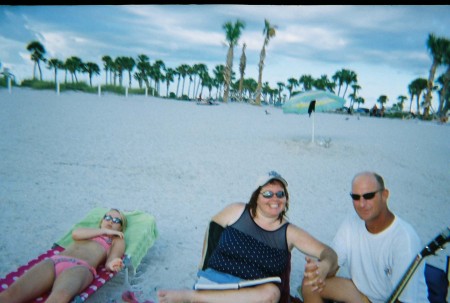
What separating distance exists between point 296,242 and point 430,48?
2898 millimetres

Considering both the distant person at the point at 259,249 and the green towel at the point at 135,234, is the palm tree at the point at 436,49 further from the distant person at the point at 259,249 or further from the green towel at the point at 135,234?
the green towel at the point at 135,234

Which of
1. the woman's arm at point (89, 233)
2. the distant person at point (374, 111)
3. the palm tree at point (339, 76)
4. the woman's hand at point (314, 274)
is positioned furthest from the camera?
the distant person at point (374, 111)

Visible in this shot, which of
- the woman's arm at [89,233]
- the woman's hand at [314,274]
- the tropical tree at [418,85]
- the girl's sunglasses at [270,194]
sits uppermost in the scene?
the tropical tree at [418,85]

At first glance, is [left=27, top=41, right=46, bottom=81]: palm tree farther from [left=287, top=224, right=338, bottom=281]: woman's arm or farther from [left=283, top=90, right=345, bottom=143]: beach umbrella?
[left=283, top=90, right=345, bottom=143]: beach umbrella

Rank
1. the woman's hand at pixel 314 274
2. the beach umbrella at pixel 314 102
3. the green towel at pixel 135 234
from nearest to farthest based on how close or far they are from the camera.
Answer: the woman's hand at pixel 314 274, the green towel at pixel 135 234, the beach umbrella at pixel 314 102

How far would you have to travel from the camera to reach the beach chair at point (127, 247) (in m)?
2.37

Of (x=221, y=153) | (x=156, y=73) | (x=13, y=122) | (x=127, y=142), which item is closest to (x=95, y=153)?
(x=127, y=142)

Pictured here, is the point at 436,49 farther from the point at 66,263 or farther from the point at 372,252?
the point at 66,263

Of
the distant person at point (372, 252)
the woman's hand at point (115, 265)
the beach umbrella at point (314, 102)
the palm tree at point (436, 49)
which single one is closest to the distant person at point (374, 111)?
the beach umbrella at point (314, 102)

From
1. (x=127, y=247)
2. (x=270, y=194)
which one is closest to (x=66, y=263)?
(x=127, y=247)

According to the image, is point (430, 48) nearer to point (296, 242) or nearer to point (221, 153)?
point (296, 242)

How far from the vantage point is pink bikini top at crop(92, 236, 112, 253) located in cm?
276

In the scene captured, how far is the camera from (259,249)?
2.25 m

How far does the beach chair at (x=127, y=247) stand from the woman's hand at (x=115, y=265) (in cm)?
6
